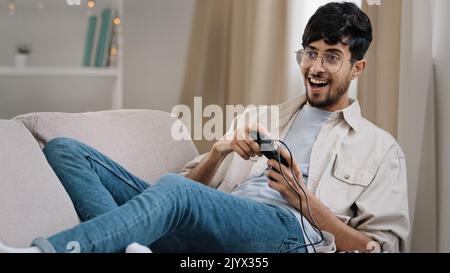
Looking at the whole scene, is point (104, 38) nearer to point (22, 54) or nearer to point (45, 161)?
point (22, 54)

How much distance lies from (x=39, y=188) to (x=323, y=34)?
74cm

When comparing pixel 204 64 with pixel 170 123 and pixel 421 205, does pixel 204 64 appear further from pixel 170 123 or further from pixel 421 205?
pixel 421 205

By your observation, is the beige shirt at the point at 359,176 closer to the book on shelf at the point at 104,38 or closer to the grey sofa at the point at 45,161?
the grey sofa at the point at 45,161

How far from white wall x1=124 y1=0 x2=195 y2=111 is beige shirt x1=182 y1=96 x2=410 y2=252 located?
0.66m

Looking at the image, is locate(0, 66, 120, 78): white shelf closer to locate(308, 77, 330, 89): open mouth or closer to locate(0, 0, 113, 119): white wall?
locate(0, 0, 113, 119): white wall

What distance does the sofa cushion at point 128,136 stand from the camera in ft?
4.98

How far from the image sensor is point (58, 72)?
7.22ft

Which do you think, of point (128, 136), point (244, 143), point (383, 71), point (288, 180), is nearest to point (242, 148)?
point (244, 143)

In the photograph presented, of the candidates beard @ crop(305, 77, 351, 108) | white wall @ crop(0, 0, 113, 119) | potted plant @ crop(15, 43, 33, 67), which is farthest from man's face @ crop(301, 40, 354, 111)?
potted plant @ crop(15, 43, 33, 67)

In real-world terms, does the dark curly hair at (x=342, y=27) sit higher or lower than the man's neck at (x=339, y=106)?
higher

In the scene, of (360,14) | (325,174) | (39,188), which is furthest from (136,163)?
(360,14)

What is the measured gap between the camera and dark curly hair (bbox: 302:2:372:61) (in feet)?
4.95

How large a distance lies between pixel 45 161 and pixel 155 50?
0.95 meters

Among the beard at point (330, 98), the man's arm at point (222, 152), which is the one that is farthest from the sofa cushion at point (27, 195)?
the beard at point (330, 98)
